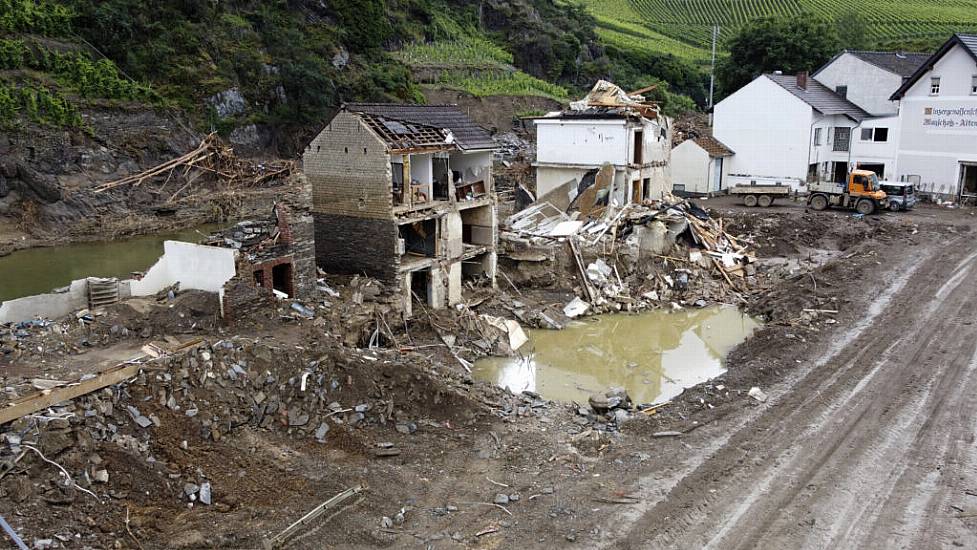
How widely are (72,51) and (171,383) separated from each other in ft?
112

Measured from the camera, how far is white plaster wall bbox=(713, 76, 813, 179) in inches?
1491

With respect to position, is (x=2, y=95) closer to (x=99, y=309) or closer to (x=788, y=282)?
(x=99, y=309)

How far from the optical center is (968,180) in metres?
36.2

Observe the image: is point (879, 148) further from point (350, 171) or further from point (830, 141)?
point (350, 171)

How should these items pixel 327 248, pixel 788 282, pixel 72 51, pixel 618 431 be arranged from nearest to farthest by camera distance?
pixel 618 431 < pixel 327 248 < pixel 788 282 < pixel 72 51

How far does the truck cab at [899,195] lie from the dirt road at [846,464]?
54.5ft

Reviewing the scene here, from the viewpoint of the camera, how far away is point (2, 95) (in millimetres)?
33656

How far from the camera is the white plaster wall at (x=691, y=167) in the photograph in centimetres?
3919

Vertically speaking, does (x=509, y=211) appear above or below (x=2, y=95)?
below

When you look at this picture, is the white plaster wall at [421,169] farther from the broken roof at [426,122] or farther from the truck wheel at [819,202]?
the truck wheel at [819,202]

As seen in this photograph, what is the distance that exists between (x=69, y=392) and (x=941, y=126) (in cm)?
3838

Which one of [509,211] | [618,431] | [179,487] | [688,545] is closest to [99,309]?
[179,487]

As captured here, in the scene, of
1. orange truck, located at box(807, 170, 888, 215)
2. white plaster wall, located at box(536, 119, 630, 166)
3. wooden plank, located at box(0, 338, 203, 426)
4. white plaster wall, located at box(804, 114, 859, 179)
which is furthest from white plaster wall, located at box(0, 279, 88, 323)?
white plaster wall, located at box(804, 114, 859, 179)

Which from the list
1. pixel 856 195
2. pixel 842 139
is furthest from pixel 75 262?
pixel 842 139
